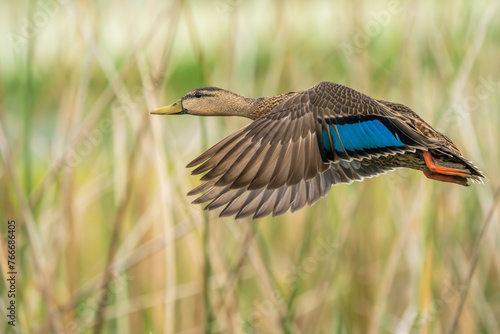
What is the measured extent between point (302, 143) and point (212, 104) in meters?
0.64

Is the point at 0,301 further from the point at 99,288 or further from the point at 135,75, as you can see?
the point at 135,75

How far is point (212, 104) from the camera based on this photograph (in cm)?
319

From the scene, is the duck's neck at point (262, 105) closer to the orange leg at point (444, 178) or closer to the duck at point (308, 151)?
the duck at point (308, 151)

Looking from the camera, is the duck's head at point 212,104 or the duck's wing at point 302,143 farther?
the duck's head at point 212,104

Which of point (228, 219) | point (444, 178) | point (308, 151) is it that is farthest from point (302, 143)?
point (228, 219)

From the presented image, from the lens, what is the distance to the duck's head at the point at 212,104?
3170 millimetres

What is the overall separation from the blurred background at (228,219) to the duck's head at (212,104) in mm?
105

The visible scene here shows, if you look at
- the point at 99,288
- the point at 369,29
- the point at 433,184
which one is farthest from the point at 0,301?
the point at 369,29

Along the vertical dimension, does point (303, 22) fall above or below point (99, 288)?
above

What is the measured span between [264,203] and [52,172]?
1.02m

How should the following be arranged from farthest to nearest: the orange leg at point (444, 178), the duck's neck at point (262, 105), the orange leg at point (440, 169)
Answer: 1. the duck's neck at point (262, 105)
2. the orange leg at point (444, 178)
3. the orange leg at point (440, 169)

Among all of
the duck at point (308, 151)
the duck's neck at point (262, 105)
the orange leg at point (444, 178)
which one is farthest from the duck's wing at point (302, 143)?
the duck's neck at point (262, 105)

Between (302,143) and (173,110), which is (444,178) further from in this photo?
(173,110)

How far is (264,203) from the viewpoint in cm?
285
